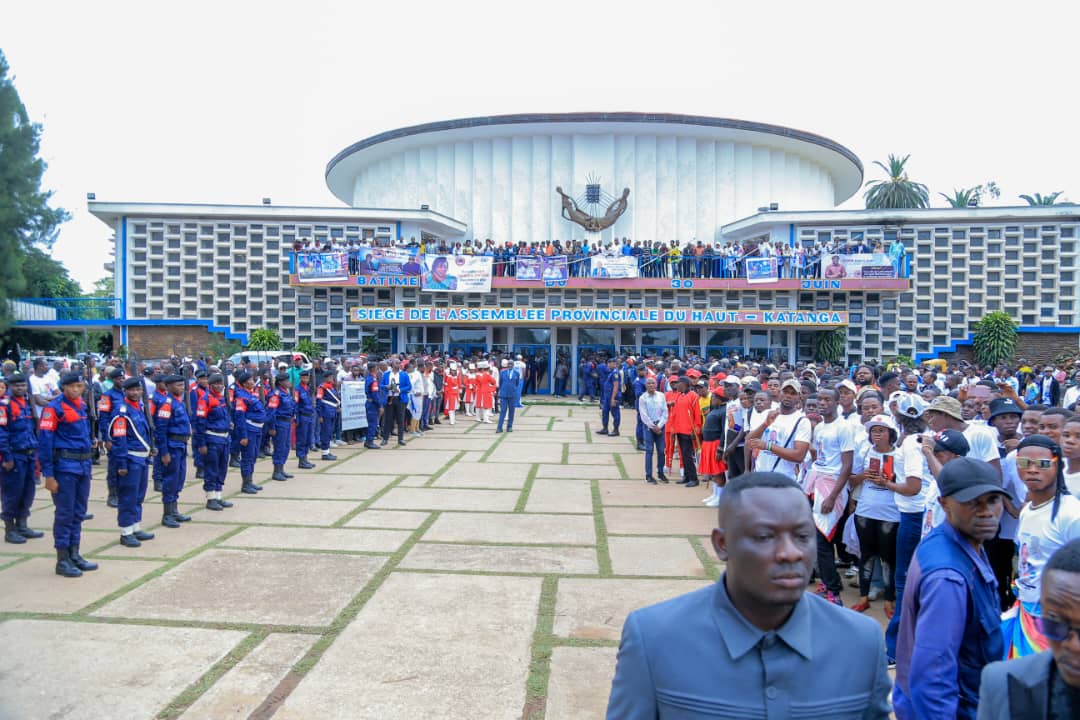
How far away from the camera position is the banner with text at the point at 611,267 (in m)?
24.7

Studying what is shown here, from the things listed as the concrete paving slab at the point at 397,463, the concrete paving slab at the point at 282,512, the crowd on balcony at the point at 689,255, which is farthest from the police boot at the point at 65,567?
the crowd on balcony at the point at 689,255

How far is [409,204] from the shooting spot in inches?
Result: 1390

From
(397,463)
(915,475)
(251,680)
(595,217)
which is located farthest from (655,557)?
(595,217)

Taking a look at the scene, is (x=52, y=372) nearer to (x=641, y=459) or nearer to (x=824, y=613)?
(x=641, y=459)

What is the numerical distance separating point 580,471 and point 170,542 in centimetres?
595

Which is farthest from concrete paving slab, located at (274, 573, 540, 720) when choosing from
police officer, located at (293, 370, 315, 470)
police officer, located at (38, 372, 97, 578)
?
police officer, located at (293, 370, 315, 470)

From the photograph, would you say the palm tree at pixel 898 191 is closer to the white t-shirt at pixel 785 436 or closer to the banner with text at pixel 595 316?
the banner with text at pixel 595 316

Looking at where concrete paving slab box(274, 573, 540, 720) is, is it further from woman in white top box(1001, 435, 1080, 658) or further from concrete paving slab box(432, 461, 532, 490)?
concrete paving slab box(432, 461, 532, 490)

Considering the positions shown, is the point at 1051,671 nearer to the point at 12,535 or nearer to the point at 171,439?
the point at 171,439

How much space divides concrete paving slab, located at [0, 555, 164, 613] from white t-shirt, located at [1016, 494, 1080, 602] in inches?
233

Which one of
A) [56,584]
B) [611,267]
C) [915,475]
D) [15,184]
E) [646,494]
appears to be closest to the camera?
[915,475]

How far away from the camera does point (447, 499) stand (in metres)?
9.37

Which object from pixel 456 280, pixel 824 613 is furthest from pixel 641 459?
pixel 456 280

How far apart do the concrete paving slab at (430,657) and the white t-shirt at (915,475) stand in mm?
2609
